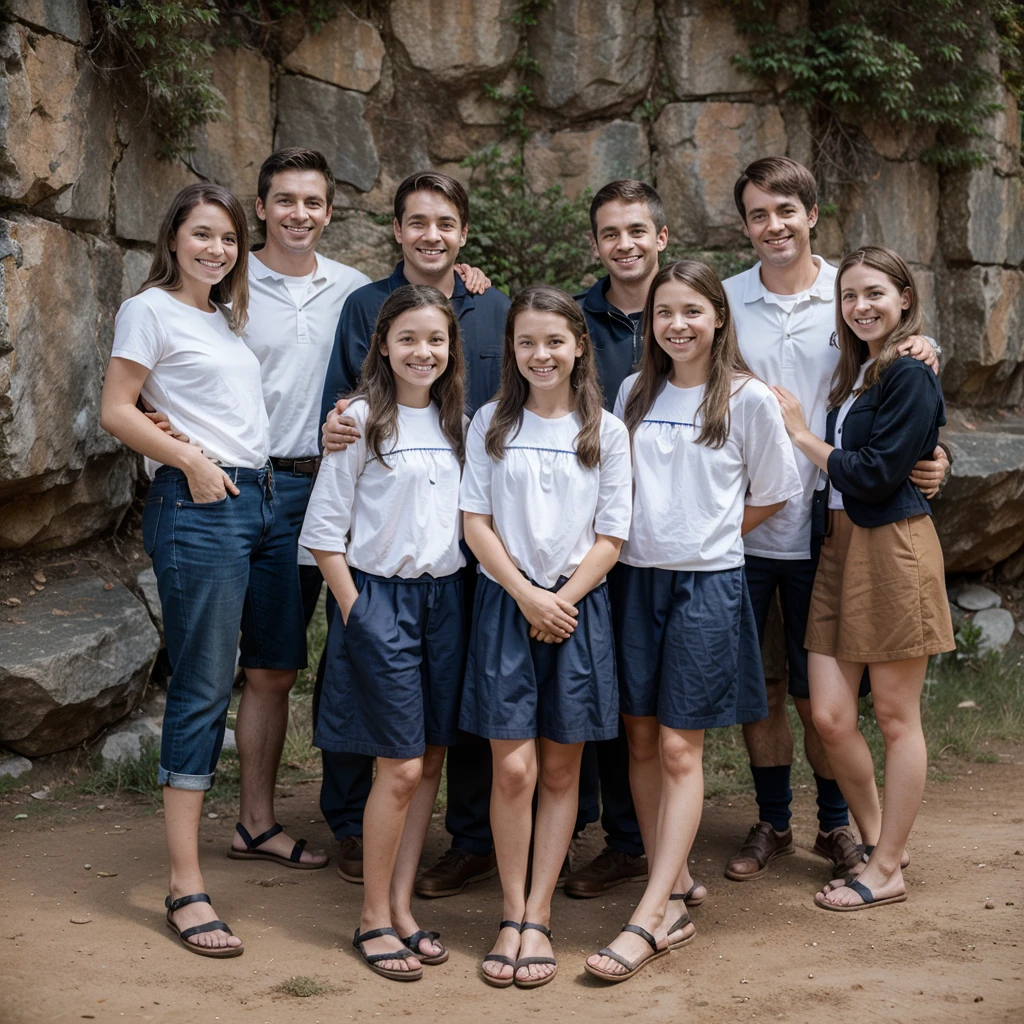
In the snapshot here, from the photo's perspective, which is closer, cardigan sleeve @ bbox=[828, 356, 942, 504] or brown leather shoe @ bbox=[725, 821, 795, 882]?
cardigan sleeve @ bbox=[828, 356, 942, 504]

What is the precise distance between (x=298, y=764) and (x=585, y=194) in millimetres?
3068

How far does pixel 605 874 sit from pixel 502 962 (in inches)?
25.5

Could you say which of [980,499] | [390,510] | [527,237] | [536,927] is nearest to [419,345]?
[390,510]

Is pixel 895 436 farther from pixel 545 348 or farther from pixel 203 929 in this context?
pixel 203 929

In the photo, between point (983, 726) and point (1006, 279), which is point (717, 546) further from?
point (1006, 279)

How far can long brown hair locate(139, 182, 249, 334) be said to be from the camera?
3.21 meters

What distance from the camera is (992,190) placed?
615 cm

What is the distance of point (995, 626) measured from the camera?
598 cm

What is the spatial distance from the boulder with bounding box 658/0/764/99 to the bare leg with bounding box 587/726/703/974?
152 inches

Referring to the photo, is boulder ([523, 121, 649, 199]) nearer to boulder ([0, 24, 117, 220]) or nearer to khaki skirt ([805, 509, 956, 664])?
boulder ([0, 24, 117, 220])

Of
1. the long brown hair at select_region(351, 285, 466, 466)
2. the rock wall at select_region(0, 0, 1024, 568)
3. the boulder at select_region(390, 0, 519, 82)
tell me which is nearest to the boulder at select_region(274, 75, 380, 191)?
the rock wall at select_region(0, 0, 1024, 568)

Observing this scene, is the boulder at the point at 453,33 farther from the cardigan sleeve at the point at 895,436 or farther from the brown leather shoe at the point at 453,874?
the brown leather shoe at the point at 453,874

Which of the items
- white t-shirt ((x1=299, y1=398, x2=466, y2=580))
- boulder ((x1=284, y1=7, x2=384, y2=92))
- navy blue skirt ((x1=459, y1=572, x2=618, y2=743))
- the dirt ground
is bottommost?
the dirt ground

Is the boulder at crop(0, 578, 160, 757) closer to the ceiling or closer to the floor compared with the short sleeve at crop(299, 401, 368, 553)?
closer to the floor
